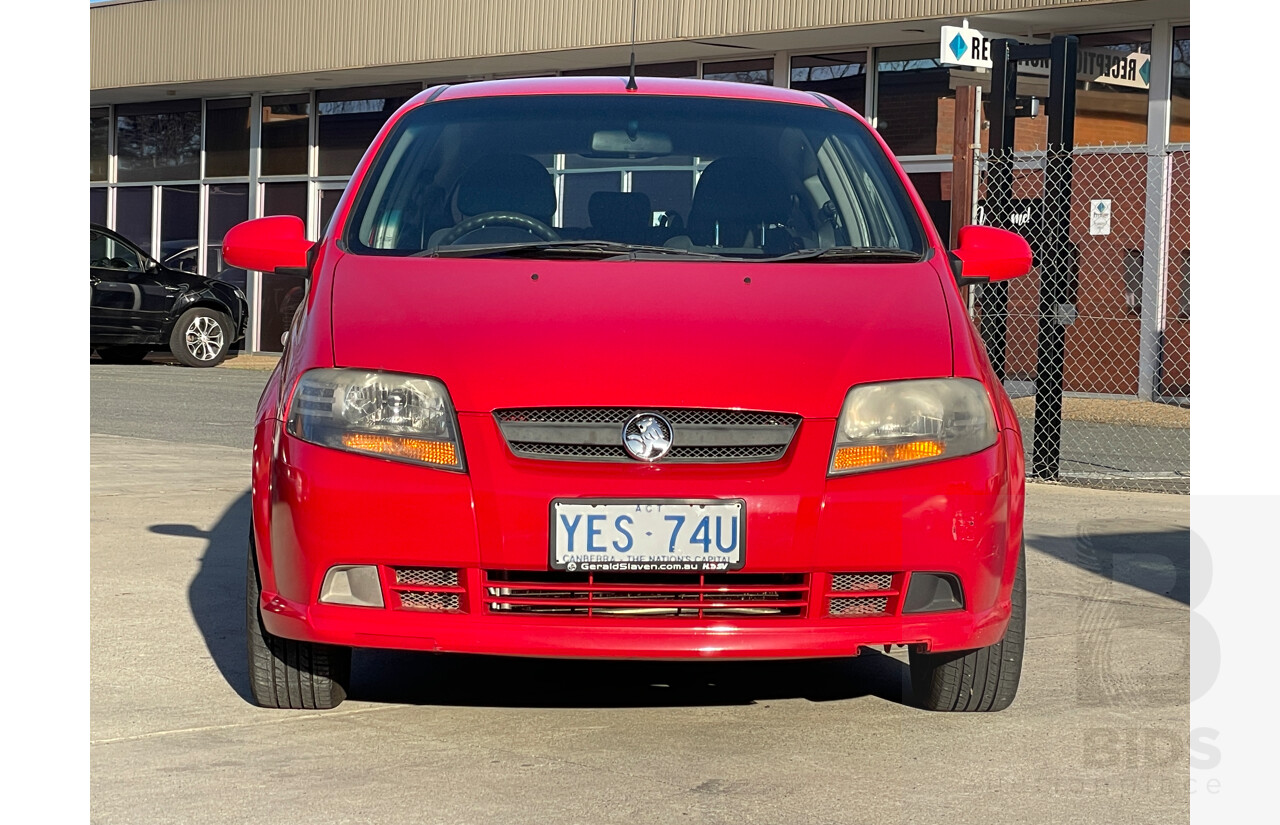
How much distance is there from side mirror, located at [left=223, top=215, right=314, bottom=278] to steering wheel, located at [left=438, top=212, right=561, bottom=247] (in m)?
0.43

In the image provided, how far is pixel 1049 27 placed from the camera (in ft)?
56.1

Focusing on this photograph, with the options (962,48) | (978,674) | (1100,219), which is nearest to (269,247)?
(978,674)

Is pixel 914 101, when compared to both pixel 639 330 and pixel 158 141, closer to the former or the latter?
pixel 158 141

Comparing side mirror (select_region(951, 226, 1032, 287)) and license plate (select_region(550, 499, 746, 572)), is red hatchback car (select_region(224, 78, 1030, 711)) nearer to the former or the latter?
license plate (select_region(550, 499, 746, 572))

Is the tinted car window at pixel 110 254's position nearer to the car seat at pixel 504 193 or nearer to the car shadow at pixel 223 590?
the car shadow at pixel 223 590

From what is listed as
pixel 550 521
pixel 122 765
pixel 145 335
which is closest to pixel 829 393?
pixel 550 521

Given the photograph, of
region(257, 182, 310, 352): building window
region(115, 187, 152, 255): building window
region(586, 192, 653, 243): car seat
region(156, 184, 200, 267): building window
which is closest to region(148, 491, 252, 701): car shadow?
region(586, 192, 653, 243): car seat

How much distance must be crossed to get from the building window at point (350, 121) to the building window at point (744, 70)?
4732 millimetres

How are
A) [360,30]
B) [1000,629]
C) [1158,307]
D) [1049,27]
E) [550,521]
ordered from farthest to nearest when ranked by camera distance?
[360,30] < [1049,27] < [1158,307] < [1000,629] < [550,521]

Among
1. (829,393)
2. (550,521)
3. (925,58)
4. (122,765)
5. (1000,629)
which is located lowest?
(122,765)

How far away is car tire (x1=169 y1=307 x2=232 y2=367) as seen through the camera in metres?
20.1

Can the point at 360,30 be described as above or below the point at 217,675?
above

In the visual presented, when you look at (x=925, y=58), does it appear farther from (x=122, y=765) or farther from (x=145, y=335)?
(x=122, y=765)
